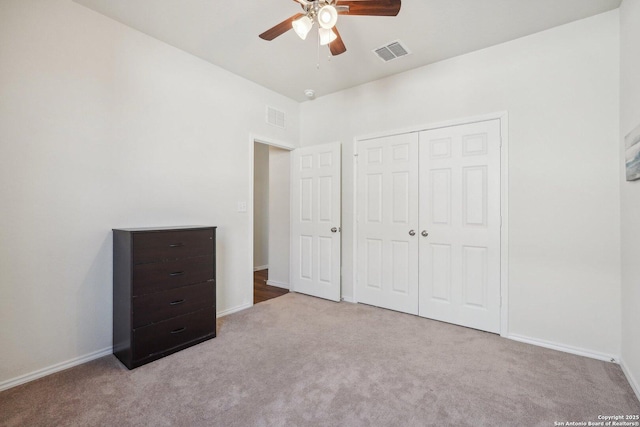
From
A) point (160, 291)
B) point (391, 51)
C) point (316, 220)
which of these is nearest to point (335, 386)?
point (160, 291)

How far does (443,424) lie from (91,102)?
3.31 m

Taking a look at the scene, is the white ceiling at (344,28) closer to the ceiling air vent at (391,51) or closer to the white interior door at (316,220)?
the ceiling air vent at (391,51)

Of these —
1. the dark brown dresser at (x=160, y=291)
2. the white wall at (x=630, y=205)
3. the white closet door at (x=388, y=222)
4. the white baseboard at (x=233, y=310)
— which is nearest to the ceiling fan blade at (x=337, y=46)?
the white closet door at (x=388, y=222)

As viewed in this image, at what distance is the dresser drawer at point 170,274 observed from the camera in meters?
2.15

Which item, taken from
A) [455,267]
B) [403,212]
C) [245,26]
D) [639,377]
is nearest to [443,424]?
[639,377]

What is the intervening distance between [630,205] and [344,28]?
8.35ft

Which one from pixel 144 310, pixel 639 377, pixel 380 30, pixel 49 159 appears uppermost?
pixel 380 30

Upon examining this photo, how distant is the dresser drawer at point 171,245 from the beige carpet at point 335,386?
802 millimetres

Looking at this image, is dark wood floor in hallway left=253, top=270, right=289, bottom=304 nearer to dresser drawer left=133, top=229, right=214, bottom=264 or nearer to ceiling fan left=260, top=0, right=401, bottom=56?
dresser drawer left=133, top=229, right=214, bottom=264

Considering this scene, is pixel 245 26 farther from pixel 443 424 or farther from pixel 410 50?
pixel 443 424

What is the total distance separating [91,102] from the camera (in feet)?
7.46

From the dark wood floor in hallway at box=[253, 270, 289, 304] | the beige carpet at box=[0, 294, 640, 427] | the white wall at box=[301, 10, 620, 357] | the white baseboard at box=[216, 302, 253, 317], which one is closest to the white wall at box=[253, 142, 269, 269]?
the dark wood floor in hallway at box=[253, 270, 289, 304]

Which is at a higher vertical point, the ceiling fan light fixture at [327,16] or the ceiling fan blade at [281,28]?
the ceiling fan blade at [281,28]

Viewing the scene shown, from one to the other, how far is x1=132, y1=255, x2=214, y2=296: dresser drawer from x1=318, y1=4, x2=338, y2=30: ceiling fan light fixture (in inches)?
81.2
